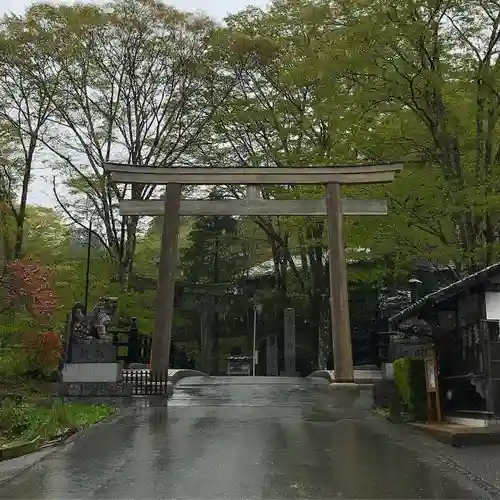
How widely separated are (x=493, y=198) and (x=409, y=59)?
4.46m

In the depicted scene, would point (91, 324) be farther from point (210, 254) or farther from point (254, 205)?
point (210, 254)

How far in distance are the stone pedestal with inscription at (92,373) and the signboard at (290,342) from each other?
1628cm

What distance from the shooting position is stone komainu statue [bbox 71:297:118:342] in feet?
50.1

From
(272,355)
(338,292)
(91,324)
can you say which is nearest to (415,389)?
(338,292)

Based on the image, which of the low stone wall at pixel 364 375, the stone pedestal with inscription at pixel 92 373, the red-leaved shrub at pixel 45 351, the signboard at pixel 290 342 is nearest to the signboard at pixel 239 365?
the signboard at pixel 290 342

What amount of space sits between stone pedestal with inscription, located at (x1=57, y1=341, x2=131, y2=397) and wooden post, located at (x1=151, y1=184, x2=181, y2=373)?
172 cm

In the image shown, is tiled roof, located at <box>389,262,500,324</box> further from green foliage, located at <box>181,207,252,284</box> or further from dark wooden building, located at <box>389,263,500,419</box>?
green foliage, located at <box>181,207,252,284</box>

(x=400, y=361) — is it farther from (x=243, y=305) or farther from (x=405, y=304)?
(x=243, y=305)

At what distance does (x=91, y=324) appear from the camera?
1540cm

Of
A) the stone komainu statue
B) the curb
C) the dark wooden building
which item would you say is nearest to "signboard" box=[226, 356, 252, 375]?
the stone komainu statue

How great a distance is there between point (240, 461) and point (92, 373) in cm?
803

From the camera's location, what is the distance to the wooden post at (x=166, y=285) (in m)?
17.0

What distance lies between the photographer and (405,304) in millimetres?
20906

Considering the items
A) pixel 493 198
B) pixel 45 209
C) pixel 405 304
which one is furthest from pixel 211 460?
pixel 45 209
